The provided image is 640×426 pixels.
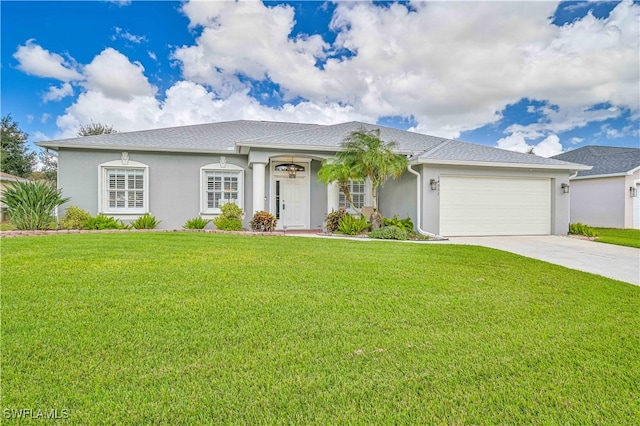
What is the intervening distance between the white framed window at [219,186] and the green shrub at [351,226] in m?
4.68

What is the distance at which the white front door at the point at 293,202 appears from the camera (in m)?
14.2

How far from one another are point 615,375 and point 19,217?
46.7 ft

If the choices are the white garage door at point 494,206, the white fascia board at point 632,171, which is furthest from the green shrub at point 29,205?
the white fascia board at point 632,171

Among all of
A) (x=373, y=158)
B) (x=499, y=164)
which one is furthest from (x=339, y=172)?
(x=499, y=164)

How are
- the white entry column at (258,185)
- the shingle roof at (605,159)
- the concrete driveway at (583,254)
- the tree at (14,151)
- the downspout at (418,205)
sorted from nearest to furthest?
the concrete driveway at (583,254), the downspout at (418,205), the white entry column at (258,185), the shingle roof at (605,159), the tree at (14,151)

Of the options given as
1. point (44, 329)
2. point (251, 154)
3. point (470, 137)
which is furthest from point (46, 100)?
point (470, 137)

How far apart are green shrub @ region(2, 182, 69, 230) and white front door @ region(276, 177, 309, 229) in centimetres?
806

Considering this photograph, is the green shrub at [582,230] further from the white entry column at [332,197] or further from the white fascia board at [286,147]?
the white fascia board at [286,147]

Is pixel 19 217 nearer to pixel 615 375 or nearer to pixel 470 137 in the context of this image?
pixel 615 375

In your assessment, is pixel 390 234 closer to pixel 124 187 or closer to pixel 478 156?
pixel 478 156

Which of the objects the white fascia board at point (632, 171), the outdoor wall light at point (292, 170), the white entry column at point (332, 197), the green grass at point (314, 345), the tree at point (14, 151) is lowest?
the green grass at point (314, 345)

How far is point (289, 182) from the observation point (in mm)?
14250

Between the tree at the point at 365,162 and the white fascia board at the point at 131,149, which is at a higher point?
the white fascia board at the point at 131,149

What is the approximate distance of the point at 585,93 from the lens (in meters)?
19.1
